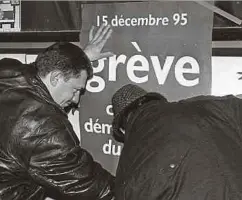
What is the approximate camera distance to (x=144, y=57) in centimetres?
300

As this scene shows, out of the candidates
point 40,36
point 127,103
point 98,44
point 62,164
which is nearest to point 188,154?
point 127,103

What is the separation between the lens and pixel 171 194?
205 centimetres

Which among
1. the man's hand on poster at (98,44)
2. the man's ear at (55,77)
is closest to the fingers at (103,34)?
the man's hand on poster at (98,44)

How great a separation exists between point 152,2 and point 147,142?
104 cm

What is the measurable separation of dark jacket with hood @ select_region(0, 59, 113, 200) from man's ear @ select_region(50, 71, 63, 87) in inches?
3.2

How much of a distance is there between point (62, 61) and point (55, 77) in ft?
0.25

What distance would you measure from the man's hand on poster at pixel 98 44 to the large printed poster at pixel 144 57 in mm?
28

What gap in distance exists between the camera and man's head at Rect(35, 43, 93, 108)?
8.89 feet

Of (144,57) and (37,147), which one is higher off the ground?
(144,57)

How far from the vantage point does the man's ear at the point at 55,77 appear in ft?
8.89

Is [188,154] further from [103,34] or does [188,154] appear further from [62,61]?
[103,34]

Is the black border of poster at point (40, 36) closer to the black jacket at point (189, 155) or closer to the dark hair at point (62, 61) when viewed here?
the dark hair at point (62, 61)

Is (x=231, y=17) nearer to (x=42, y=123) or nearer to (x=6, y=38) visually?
(x=42, y=123)

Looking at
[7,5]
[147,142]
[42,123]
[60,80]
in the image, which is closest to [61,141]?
[42,123]
